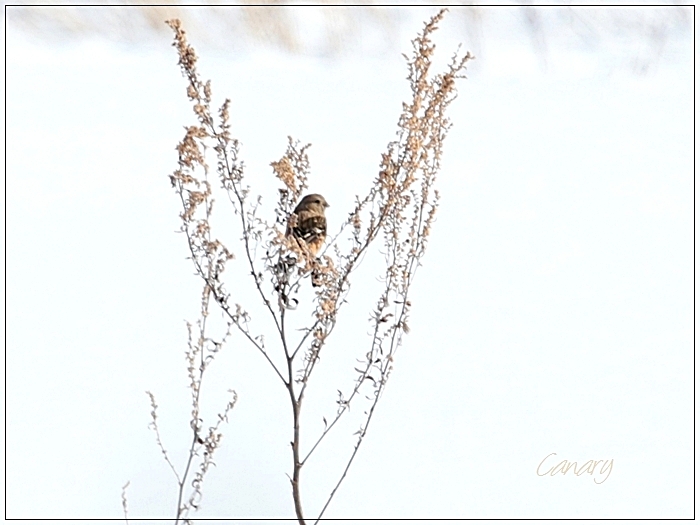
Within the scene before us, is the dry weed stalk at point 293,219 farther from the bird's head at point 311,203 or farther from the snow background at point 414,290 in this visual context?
the snow background at point 414,290

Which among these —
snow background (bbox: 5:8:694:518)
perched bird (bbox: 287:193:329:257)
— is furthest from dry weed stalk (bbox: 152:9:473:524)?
snow background (bbox: 5:8:694:518)

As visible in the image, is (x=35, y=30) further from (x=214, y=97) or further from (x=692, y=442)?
(x=692, y=442)

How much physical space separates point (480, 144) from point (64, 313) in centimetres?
84

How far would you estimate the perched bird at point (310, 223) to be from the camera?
1448 mm

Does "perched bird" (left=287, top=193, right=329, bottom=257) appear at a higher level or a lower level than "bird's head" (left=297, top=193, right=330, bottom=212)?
lower

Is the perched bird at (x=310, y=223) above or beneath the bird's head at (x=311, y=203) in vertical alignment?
beneath

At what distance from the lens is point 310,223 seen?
1.45 m

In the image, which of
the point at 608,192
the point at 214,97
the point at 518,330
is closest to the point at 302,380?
the point at 518,330

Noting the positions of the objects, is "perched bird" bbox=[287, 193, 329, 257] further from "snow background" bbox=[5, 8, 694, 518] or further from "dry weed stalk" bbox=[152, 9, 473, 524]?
"snow background" bbox=[5, 8, 694, 518]

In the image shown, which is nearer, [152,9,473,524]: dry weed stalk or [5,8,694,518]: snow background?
[152,9,473,524]: dry weed stalk

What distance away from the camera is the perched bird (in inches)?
57.0

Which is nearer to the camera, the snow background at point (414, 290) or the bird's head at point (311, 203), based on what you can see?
the bird's head at point (311, 203)

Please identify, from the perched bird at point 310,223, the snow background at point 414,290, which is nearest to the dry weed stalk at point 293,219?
the perched bird at point 310,223

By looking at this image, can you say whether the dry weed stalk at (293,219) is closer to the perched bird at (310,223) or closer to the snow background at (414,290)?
the perched bird at (310,223)
